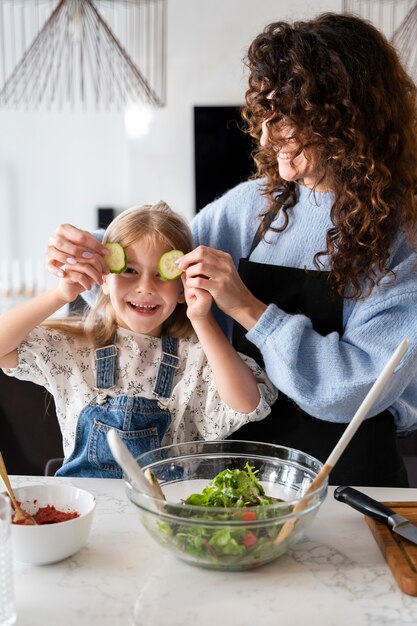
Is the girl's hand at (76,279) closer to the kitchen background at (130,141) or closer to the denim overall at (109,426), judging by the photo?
the denim overall at (109,426)

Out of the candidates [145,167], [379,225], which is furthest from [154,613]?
[145,167]

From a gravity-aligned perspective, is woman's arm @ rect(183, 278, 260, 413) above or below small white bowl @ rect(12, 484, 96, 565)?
above

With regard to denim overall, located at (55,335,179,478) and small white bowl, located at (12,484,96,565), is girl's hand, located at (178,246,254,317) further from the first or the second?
small white bowl, located at (12,484,96,565)

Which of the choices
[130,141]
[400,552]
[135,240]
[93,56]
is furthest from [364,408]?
[93,56]

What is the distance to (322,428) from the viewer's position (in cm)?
176

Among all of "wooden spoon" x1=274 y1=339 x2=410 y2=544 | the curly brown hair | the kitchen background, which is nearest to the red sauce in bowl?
"wooden spoon" x1=274 y1=339 x2=410 y2=544

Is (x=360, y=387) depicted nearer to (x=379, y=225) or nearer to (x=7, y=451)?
(x=379, y=225)

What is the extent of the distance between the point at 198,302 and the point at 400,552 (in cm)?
68

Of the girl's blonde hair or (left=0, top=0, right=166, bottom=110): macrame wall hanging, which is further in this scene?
(left=0, top=0, right=166, bottom=110): macrame wall hanging

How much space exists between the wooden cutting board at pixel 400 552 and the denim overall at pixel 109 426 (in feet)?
1.99

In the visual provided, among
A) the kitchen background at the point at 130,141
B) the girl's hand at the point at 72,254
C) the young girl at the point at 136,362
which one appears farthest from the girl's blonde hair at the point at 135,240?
the kitchen background at the point at 130,141

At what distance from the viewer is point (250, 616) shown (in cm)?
102

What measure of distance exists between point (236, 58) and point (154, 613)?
4.50 metres

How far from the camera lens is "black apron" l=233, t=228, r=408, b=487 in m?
1.76
